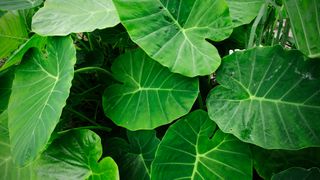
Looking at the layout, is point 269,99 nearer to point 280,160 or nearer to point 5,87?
point 280,160

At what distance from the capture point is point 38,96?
116 cm

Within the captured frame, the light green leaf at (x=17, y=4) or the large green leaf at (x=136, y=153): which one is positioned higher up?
the light green leaf at (x=17, y=4)

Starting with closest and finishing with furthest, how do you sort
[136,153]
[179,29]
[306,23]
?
1. [306,23]
2. [179,29]
3. [136,153]

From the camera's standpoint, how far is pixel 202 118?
1.07 meters

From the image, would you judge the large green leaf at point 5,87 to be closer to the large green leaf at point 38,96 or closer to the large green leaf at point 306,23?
the large green leaf at point 38,96

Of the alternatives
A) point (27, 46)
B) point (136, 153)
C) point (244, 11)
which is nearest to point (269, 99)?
point (244, 11)

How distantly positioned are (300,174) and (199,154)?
0.98 feet

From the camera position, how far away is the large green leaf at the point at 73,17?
1.14 meters

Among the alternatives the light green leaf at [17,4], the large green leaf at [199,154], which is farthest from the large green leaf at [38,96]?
the large green leaf at [199,154]

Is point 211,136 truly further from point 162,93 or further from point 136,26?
point 136,26

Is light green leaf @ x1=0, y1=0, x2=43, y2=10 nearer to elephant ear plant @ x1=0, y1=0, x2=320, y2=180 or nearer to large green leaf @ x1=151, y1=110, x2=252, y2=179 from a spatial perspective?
elephant ear plant @ x1=0, y1=0, x2=320, y2=180

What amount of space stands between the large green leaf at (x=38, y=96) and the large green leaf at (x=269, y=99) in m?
0.46

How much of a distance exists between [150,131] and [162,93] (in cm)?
14

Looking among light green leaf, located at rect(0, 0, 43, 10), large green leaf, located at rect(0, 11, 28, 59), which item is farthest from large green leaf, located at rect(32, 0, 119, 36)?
large green leaf, located at rect(0, 11, 28, 59)
